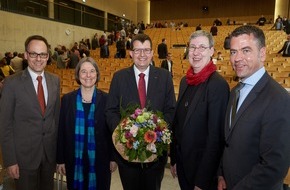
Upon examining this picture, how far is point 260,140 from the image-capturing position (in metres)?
1.42

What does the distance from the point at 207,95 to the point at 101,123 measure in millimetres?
1002

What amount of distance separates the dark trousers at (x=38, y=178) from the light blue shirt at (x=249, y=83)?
1.72 m

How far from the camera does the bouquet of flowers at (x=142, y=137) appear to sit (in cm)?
179

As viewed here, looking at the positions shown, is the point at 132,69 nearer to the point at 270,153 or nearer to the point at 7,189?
the point at 270,153

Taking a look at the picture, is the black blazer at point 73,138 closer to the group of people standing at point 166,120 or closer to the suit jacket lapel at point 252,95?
the group of people standing at point 166,120

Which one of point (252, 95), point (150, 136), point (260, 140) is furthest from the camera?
point (150, 136)

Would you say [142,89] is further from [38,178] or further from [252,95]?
[38,178]

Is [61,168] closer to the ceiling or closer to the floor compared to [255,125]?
closer to the floor

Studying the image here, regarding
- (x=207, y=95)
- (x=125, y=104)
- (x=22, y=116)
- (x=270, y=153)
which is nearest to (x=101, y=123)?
(x=125, y=104)

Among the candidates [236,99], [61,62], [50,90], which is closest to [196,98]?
[236,99]

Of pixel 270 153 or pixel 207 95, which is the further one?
pixel 207 95

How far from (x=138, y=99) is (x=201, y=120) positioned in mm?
600

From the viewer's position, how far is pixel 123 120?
6.29 feet

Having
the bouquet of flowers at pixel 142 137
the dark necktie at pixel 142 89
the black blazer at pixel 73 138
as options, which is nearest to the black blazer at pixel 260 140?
the bouquet of flowers at pixel 142 137
